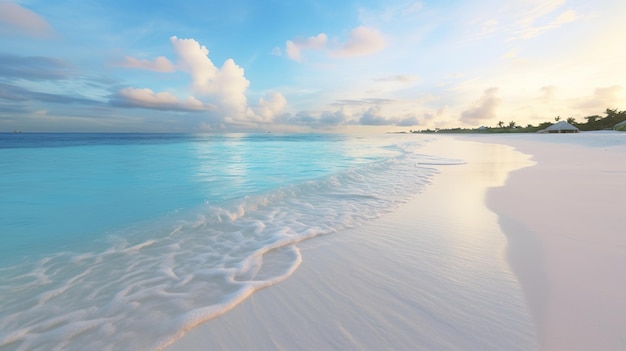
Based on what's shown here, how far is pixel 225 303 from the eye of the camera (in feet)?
8.58

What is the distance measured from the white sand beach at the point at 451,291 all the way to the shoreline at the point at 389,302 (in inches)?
0.4

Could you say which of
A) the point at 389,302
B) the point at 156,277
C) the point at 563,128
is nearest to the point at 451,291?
the point at 389,302

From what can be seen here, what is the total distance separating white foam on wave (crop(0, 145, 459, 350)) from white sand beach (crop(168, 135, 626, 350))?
0.31 meters

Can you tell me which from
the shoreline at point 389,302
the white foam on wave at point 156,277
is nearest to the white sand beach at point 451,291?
the shoreline at point 389,302

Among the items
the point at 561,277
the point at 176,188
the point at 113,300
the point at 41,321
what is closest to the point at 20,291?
the point at 41,321

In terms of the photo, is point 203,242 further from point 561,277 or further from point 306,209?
point 561,277

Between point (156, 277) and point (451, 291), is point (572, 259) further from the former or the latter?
point (156, 277)

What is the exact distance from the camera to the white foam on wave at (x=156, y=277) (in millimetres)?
2330

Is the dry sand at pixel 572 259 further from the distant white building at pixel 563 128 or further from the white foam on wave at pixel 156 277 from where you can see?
the distant white building at pixel 563 128

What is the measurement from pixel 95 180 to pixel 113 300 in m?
11.3

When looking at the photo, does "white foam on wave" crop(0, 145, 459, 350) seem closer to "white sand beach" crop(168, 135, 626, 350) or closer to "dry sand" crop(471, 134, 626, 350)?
"white sand beach" crop(168, 135, 626, 350)

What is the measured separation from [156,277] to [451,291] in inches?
131

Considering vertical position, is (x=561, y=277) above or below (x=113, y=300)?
above

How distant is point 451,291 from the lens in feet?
8.82
